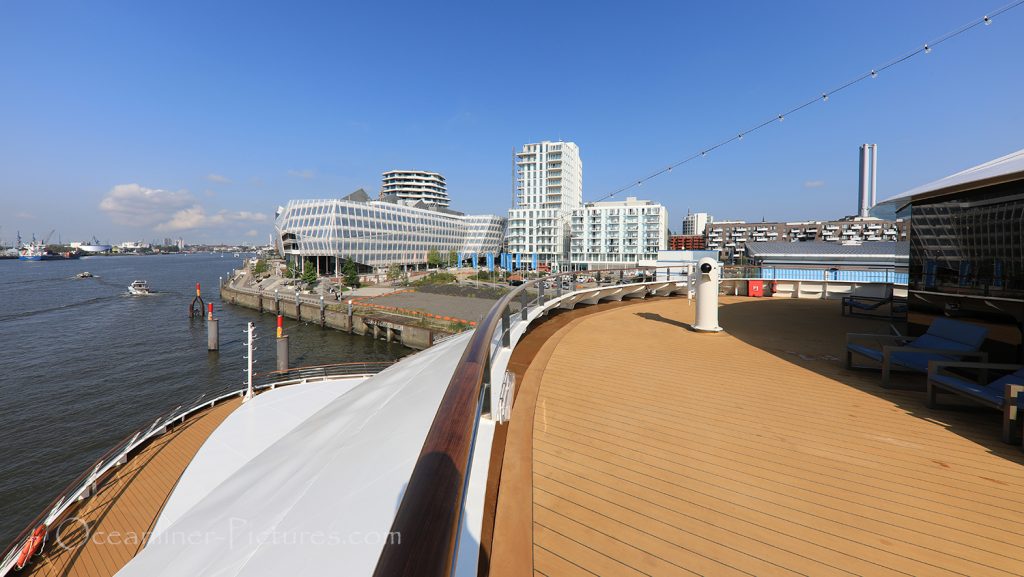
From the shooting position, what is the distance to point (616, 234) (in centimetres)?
→ 7038

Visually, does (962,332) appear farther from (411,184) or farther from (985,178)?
(411,184)

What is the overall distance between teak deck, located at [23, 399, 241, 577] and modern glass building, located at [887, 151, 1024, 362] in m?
13.3

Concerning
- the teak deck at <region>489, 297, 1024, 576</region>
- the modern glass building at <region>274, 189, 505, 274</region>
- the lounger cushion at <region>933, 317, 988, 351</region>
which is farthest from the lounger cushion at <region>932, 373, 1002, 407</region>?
the modern glass building at <region>274, 189, 505, 274</region>

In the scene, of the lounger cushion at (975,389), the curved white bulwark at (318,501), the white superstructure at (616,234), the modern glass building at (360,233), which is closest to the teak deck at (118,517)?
the curved white bulwark at (318,501)

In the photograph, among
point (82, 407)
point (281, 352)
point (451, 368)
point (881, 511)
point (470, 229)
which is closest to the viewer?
point (881, 511)

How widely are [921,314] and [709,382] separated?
4.94 metres

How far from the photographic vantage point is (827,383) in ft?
14.7

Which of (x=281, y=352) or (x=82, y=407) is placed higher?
(x=281, y=352)

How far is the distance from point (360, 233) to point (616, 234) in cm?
4411

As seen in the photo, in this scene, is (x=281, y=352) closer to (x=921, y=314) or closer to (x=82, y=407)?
(x=82, y=407)

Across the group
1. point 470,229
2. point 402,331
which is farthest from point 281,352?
point 470,229

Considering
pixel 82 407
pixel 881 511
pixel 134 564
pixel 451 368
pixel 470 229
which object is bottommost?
pixel 82 407

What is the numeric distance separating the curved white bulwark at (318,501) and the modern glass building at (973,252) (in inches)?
231

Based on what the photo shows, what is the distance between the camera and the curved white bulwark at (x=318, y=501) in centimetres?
171
